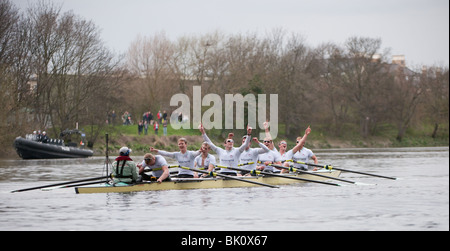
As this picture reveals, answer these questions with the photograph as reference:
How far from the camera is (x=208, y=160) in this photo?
20.1 metres

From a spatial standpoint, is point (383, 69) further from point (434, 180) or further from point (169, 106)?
point (434, 180)

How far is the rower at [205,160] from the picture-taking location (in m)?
19.8

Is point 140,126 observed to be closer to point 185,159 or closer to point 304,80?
point 304,80

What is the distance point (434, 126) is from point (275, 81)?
Result: 1703 centimetres

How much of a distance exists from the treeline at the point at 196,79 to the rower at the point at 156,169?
59.4 ft

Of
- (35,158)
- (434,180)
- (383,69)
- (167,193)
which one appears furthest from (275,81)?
(167,193)

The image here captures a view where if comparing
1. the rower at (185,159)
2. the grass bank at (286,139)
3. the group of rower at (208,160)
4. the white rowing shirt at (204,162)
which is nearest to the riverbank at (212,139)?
the grass bank at (286,139)

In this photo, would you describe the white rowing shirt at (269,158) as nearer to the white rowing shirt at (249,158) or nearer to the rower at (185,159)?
the white rowing shirt at (249,158)

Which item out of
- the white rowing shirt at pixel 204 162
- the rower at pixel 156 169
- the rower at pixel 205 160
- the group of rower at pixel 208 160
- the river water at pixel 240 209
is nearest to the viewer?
the river water at pixel 240 209

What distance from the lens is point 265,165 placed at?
867 inches

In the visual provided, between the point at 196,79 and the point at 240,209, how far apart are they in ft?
145

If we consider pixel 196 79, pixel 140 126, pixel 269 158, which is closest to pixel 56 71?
pixel 140 126
